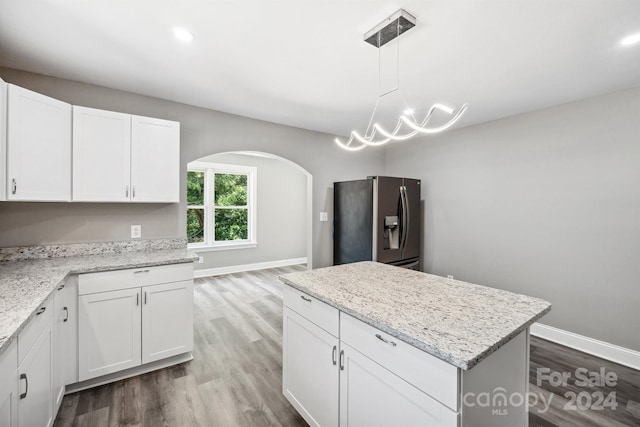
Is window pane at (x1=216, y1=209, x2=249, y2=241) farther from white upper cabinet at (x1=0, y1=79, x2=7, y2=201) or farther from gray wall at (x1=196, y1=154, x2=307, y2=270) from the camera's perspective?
white upper cabinet at (x1=0, y1=79, x2=7, y2=201)

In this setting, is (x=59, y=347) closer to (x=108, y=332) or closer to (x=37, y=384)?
(x=108, y=332)

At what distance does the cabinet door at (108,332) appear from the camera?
2.09m

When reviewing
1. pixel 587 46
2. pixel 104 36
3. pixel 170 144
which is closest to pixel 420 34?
pixel 587 46

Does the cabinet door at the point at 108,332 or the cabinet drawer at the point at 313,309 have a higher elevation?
the cabinet drawer at the point at 313,309

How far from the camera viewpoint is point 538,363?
266 centimetres

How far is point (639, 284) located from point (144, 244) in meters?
4.55

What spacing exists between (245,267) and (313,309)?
463cm

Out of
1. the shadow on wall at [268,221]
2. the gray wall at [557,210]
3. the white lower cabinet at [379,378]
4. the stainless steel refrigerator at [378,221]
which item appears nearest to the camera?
the white lower cabinet at [379,378]

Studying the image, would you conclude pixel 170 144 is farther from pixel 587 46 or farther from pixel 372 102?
pixel 587 46

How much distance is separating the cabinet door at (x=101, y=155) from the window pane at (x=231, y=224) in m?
3.38

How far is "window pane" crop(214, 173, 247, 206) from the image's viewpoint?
5793 millimetres

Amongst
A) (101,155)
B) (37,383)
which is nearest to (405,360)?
(37,383)

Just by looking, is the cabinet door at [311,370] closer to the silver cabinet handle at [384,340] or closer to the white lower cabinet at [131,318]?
the silver cabinet handle at [384,340]

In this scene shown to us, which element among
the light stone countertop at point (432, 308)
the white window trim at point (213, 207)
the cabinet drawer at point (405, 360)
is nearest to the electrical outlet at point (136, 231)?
the light stone countertop at point (432, 308)
